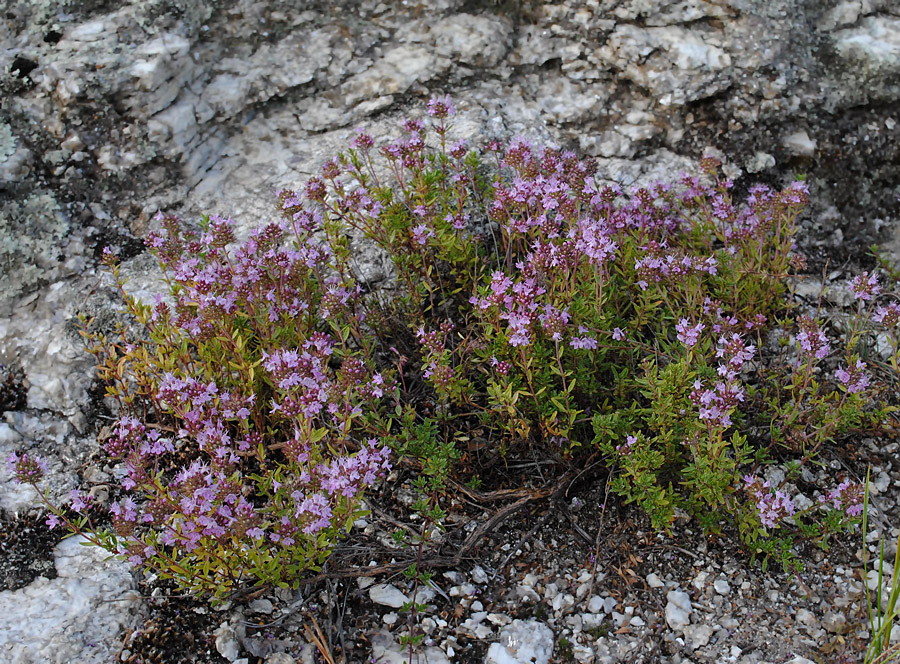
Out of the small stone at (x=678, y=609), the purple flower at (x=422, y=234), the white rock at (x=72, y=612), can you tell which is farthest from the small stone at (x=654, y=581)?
the white rock at (x=72, y=612)

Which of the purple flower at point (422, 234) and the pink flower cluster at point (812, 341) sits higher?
the purple flower at point (422, 234)

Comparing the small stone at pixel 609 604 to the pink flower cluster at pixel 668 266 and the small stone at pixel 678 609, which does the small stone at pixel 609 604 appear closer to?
the small stone at pixel 678 609

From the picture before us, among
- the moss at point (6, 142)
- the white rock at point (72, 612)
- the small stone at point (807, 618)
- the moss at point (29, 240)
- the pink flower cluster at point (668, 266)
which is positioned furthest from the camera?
the moss at point (6, 142)

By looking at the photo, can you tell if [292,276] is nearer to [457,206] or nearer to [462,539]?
[457,206]

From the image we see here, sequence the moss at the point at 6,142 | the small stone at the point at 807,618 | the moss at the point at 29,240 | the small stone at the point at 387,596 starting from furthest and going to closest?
1. the moss at the point at 6,142
2. the moss at the point at 29,240
3. the small stone at the point at 387,596
4. the small stone at the point at 807,618

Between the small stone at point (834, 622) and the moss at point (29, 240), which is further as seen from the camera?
the moss at point (29, 240)

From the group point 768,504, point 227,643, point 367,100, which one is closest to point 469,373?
point 768,504

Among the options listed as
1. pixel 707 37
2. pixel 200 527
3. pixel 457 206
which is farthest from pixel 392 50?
pixel 200 527
